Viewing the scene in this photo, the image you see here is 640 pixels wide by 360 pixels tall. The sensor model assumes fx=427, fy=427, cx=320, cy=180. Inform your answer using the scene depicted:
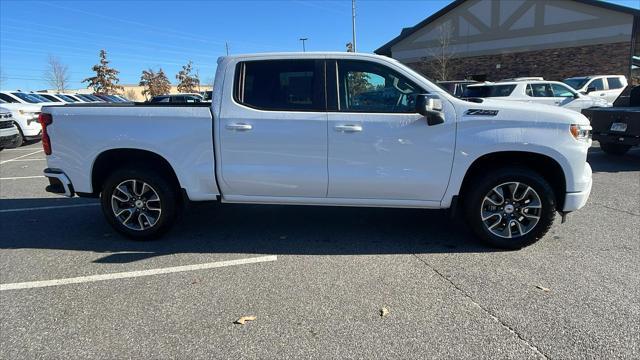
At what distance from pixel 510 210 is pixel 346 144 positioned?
180 cm

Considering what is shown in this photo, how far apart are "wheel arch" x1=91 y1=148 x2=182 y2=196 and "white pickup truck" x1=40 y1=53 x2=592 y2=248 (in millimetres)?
49

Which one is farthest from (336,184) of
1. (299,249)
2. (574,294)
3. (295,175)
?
(574,294)

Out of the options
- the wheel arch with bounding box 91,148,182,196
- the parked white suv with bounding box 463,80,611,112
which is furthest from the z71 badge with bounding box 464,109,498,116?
the parked white suv with bounding box 463,80,611,112

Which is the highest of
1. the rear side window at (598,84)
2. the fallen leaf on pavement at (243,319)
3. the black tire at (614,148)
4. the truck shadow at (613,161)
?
the rear side window at (598,84)

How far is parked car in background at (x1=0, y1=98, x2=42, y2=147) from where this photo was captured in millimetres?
13297

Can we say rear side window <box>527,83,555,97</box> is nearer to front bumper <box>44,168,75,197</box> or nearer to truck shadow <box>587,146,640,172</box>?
truck shadow <box>587,146,640,172</box>

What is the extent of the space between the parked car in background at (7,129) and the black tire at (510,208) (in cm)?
1302

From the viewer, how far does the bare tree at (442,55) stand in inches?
1310

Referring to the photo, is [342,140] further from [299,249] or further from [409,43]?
[409,43]

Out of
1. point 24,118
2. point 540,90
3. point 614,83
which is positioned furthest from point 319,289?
point 614,83

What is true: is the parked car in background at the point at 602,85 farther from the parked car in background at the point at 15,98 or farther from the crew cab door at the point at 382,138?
the parked car in background at the point at 15,98

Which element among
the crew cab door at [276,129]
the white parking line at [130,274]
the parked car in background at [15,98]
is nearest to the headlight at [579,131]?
the crew cab door at [276,129]

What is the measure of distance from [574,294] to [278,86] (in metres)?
3.26

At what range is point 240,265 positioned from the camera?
408cm
